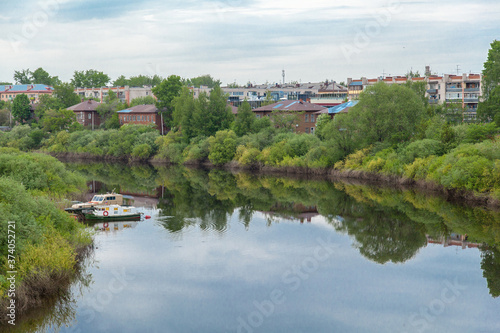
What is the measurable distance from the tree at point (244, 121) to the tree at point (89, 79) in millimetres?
98552

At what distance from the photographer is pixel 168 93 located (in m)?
87.5

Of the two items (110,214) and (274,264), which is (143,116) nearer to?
(110,214)

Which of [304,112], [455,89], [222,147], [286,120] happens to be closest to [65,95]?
[222,147]

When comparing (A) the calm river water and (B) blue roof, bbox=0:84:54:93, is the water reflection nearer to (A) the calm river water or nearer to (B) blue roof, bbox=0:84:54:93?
(A) the calm river water

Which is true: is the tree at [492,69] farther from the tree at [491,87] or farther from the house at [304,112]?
the house at [304,112]

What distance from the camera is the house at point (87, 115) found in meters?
97.2

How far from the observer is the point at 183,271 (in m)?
23.4

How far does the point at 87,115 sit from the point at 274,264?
79.6 metres

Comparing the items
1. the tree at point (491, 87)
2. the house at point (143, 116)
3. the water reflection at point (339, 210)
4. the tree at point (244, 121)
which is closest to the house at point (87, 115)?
the house at point (143, 116)

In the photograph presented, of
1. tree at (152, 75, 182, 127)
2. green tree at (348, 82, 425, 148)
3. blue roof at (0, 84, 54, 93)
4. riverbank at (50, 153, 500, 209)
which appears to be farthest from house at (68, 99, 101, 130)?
blue roof at (0, 84, 54, 93)

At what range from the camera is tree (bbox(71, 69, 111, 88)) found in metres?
158

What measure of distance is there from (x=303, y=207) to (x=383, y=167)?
13.5 metres

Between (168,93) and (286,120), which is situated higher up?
(168,93)

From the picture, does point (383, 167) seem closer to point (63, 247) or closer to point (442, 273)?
point (442, 273)
